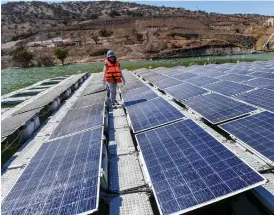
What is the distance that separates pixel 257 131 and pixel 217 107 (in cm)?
270

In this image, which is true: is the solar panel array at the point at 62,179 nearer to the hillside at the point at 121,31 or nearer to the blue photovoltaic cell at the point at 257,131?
the blue photovoltaic cell at the point at 257,131

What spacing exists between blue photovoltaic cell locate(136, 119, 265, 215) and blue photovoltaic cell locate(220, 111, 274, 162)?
118 centimetres

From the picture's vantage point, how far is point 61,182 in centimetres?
590

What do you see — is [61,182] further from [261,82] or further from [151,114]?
[261,82]

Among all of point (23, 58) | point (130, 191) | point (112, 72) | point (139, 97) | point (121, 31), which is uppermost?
point (112, 72)

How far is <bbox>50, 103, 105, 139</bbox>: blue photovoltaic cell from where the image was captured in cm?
948

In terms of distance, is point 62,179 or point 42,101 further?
point 42,101

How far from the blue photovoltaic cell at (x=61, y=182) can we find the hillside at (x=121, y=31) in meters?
67.2

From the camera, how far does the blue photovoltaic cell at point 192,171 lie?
4.68m

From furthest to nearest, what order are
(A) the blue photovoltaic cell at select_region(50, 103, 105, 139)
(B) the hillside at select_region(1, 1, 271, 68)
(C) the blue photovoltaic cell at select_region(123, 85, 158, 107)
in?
(B) the hillside at select_region(1, 1, 271, 68) < (C) the blue photovoltaic cell at select_region(123, 85, 158, 107) < (A) the blue photovoltaic cell at select_region(50, 103, 105, 139)

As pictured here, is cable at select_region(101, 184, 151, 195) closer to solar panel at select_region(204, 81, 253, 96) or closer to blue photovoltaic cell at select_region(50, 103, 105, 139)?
blue photovoltaic cell at select_region(50, 103, 105, 139)

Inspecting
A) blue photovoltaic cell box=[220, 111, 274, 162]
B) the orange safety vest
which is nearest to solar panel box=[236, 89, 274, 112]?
blue photovoltaic cell box=[220, 111, 274, 162]

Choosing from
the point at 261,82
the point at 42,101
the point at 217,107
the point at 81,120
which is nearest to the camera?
the point at 217,107

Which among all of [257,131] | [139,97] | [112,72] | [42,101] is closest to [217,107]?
[257,131]
